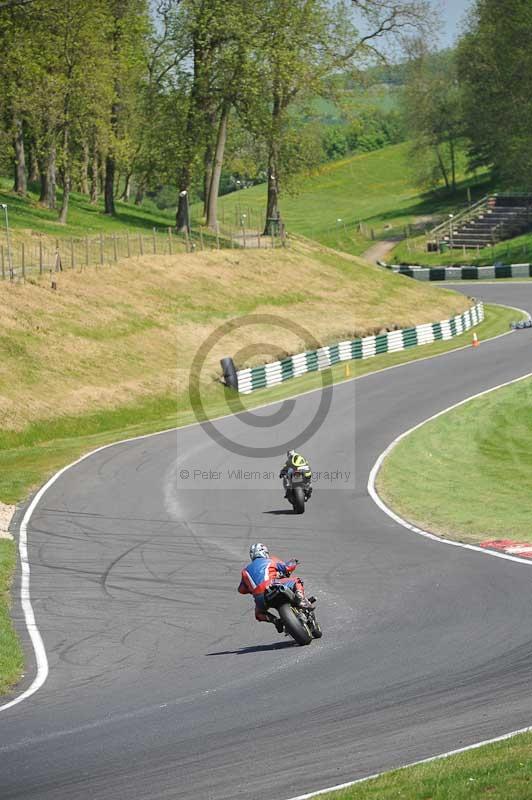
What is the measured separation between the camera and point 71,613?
61.9 ft

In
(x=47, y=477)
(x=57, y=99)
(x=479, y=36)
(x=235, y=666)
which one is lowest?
(x=47, y=477)

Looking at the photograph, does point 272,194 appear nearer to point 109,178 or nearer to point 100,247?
point 109,178

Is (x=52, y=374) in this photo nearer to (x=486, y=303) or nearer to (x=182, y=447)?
(x=182, y=447)

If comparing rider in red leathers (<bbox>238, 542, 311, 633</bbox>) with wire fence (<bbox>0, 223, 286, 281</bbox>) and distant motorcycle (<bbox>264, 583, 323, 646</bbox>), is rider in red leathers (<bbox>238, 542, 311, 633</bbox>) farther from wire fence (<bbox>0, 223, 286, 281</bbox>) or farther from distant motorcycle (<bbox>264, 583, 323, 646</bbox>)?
wire fence (<bbox>0, 223, 286, 281</bbox>)

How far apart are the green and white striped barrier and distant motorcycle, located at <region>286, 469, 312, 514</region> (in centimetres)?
2108

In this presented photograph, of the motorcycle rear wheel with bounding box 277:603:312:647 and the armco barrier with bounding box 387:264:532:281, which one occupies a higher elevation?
the motorcycle rear wheel with bounding box 277:603:312:647

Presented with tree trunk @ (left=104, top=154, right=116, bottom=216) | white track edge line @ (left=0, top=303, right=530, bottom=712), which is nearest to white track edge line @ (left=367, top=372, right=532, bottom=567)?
white track edge line @ (left=0, top=303, right=530, bottom=712)

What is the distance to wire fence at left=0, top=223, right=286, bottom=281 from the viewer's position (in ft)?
181

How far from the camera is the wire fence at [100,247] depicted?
2176 inches

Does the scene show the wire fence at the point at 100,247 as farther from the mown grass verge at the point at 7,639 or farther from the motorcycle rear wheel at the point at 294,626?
the motorcycle rear wheel at the point at 294,626

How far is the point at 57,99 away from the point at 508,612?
5747cm

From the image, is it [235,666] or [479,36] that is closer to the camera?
[235,666]

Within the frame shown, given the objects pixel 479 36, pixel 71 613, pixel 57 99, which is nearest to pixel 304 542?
pixel 71 613

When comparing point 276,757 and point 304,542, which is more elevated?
point 276,757
